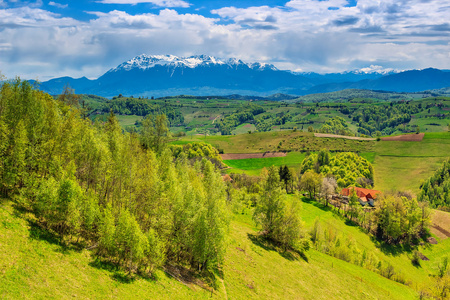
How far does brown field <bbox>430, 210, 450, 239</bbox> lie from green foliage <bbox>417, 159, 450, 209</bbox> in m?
29.2

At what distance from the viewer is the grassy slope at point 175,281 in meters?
26.8

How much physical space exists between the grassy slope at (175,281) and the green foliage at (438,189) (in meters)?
114

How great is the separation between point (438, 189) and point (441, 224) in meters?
54.9

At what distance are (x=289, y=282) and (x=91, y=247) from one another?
37662 mm

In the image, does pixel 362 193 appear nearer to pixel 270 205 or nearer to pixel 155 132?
pixel 270 205

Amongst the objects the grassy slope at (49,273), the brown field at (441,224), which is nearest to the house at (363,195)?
the brown field at (441,224)

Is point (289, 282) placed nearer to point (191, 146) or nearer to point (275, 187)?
point (275, 187)

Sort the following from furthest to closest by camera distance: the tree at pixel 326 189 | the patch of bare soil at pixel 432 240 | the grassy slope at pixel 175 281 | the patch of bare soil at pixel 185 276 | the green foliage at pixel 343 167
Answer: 1. the green foliage at pixel 343 167
2. the tree at pixel 326 189
3. the patch of bare soil at pixel 432 240
4. the patch of bare soil at pixel 185 276
5. the grassy slope at pixel 175 281

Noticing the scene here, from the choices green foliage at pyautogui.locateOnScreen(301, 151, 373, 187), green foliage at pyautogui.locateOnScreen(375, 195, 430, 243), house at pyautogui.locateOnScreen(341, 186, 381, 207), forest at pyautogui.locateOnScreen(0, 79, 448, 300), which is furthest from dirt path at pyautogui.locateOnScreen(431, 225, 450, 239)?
forest at pyautogui.locateOnScreen(0, 79, 448, 300)

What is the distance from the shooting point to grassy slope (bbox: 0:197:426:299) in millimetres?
26844

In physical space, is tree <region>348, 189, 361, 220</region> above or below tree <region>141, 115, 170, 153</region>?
below

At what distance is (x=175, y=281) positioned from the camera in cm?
4066

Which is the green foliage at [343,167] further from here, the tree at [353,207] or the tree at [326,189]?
the tree at [353,207]

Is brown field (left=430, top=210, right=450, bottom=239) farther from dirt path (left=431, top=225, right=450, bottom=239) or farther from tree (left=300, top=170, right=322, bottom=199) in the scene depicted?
tree (left=300, top=170, right=322, bottom=199)
